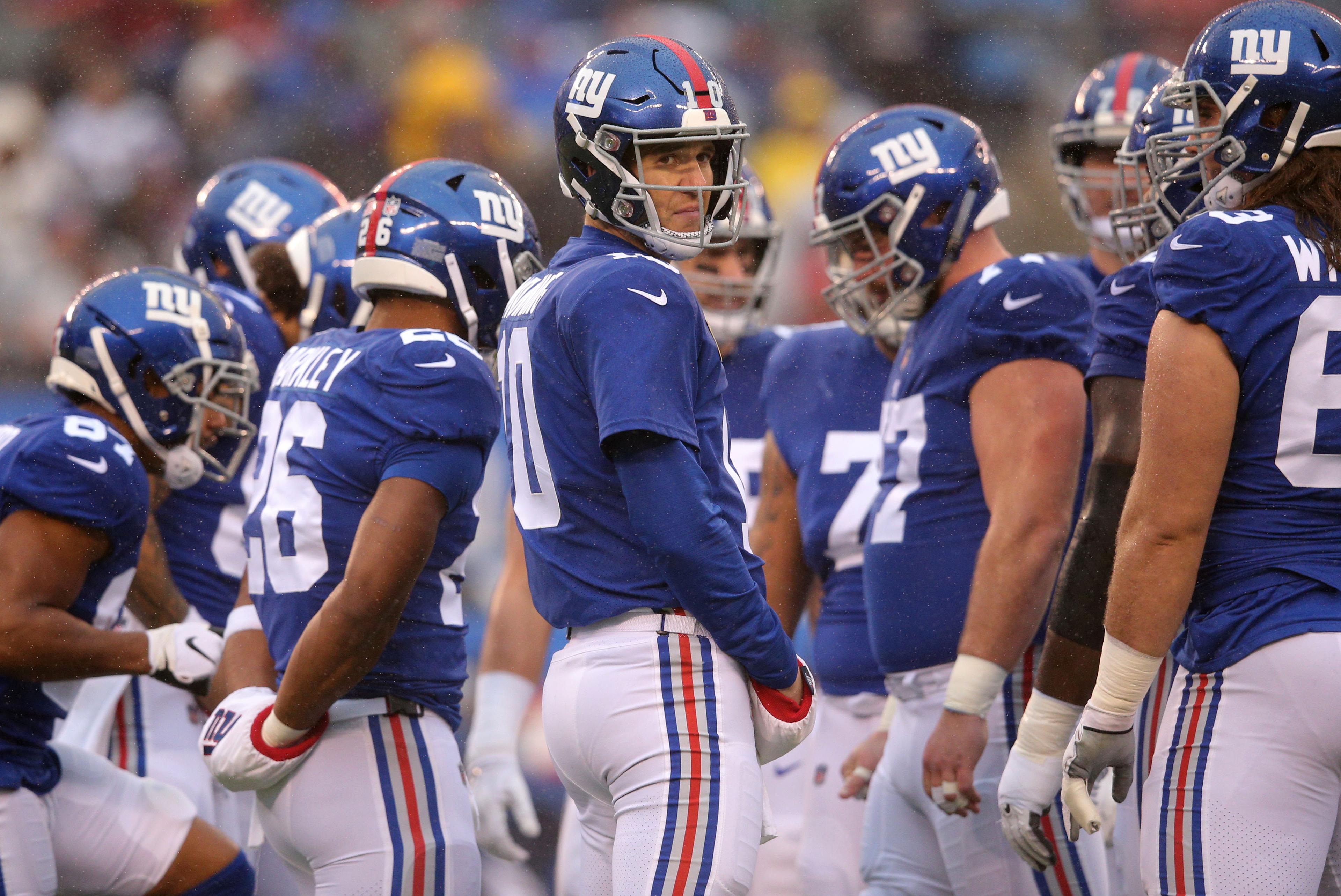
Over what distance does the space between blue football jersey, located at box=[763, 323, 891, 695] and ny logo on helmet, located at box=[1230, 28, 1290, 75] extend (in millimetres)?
1522

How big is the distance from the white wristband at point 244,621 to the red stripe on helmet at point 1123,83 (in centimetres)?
300

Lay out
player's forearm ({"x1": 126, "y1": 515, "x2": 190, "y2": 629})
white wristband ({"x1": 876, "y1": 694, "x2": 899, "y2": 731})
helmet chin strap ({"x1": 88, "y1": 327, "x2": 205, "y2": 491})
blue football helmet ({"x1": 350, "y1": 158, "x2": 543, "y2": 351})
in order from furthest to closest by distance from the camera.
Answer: player's forearm ({"x1": 126, "y1": 515, "x2": 190, "y2": 629}), helmet chin strap ({"x1": 88, "y1": 327, "x2": 205, "y2": 491}), white wristband ({"x1": 876, "y1": 694, "x2": 899, "y2": 731}), blue football helmet ({"x1": 350, "y1": 158, "x2": 543, "y2": 351})

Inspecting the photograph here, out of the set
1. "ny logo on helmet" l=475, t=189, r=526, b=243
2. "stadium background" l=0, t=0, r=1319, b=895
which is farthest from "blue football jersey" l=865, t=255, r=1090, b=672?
"stadium background" l=0, t=0, r=1319, b=895

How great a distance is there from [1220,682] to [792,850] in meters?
2.21

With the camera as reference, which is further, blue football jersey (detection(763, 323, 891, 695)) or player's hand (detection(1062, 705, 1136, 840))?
blue football jersey (detection(763, 323, 891, 695))

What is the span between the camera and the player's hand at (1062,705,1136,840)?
2439mm

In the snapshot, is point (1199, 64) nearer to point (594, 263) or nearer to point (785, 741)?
point (594, 263)

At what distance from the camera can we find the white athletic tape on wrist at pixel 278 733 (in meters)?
2.79

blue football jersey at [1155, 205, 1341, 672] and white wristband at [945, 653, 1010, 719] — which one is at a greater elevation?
blue football jersey at [1155, 205, 1341, 672]

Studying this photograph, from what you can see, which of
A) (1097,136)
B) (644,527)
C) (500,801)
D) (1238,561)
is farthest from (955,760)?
(1097,136)

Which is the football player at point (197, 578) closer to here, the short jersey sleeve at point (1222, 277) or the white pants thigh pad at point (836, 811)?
the white pants thigh pad at point (836, 811)

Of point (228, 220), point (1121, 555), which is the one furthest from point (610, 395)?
point (228, 220)

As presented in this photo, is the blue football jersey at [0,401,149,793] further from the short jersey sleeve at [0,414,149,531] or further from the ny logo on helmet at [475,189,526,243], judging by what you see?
the ny logo on helmet at [475,189,526,243]

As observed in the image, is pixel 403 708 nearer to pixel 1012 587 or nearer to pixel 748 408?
pixel 1012 587
